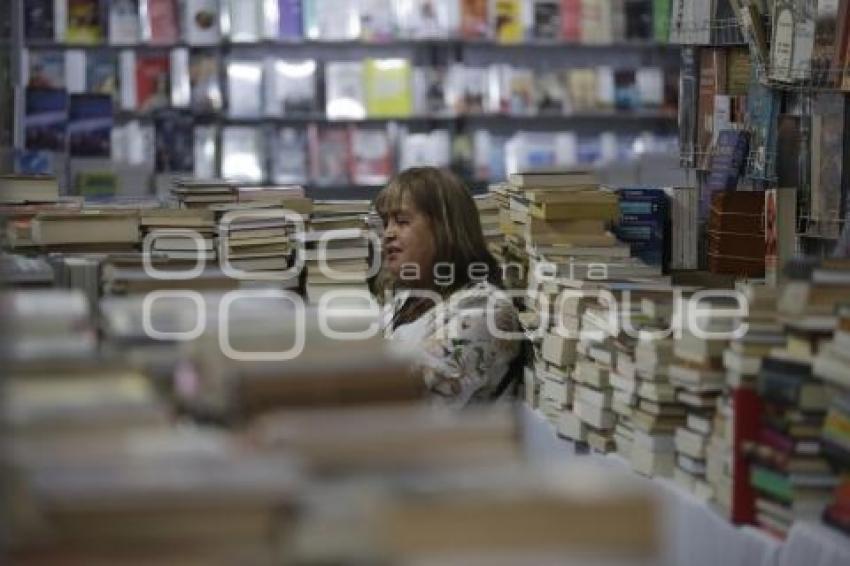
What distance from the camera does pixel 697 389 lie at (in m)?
4.00

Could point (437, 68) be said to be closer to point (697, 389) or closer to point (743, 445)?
point (697, 389)

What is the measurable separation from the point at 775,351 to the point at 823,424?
0.72 feet

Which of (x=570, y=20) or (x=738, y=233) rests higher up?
(x=570, y=20)

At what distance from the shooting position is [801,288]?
3.60 m

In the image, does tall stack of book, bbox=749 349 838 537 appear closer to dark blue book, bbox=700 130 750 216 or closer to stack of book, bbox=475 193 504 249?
dark blue book, bbox=700 130 750 216

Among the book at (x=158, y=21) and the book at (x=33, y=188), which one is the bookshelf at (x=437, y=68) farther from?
the book at (x=33, y=188)

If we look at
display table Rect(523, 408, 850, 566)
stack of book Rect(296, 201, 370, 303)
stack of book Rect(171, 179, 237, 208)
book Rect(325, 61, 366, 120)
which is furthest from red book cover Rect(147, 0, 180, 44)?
display table Rect(523, 408, 850, 566)

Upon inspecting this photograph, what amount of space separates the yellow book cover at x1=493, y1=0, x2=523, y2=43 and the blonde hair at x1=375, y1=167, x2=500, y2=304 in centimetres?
647

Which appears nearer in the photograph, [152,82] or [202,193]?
[202,193]

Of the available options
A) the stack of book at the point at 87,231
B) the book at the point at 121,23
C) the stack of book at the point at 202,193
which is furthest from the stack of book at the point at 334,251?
the book at the point at 121,23

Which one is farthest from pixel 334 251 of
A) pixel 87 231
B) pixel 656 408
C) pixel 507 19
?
pixel 507 19

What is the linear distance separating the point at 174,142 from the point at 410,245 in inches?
215

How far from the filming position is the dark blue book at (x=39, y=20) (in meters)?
10.7

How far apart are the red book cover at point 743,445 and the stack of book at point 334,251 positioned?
6.42 feet
